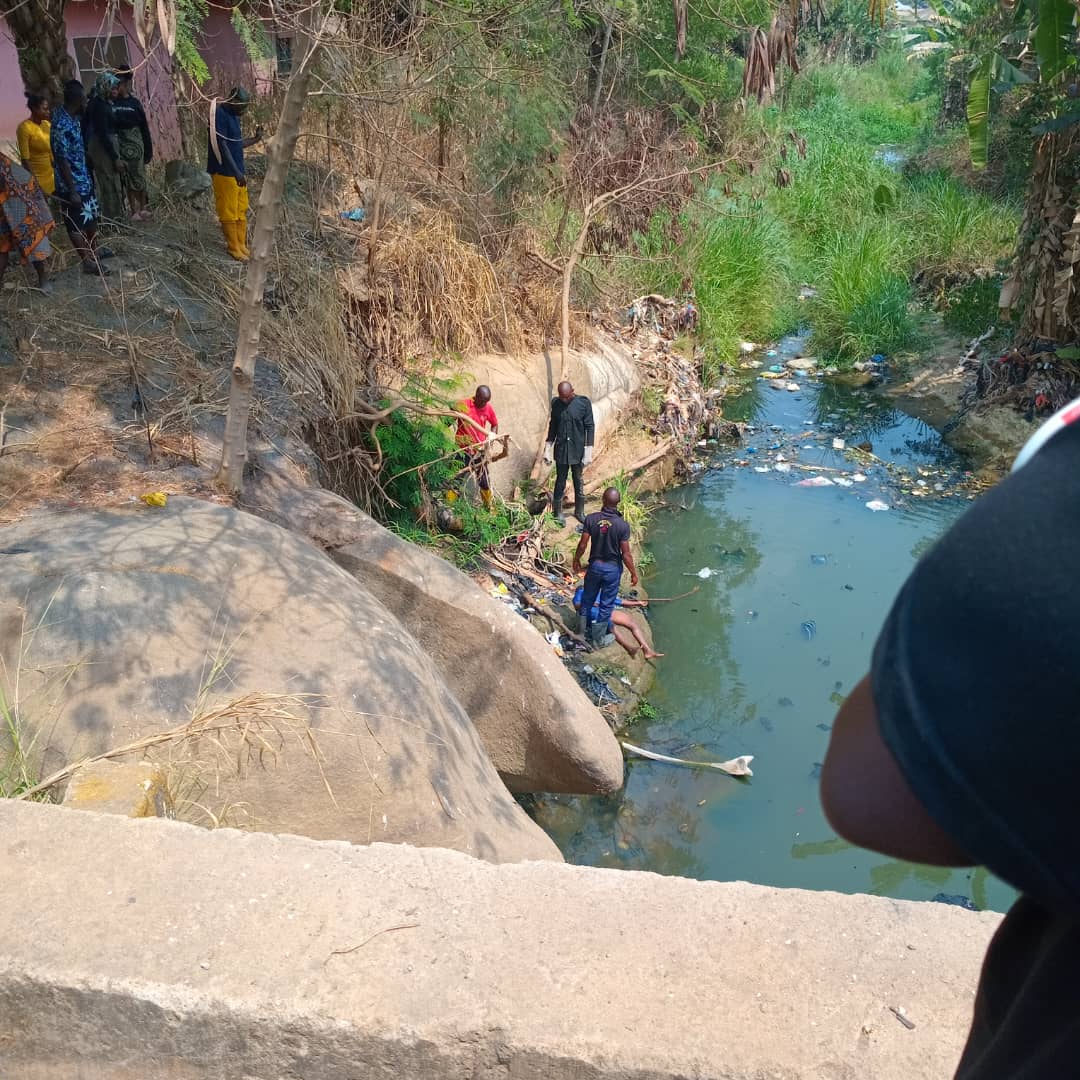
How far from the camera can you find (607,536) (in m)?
7.02

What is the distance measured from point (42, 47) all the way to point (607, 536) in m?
5.89

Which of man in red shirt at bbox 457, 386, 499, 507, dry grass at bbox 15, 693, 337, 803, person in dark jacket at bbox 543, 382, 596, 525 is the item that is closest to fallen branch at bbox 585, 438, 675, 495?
person in dark jacket at bbox 543, 382, 596, 525

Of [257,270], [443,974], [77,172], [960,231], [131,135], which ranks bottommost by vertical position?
[960,231]

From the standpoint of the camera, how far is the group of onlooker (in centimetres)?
642

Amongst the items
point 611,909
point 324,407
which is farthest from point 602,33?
point 611,909

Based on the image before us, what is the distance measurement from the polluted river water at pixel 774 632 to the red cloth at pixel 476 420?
203 centimetres

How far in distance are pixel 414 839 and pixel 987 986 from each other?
9.70 ft

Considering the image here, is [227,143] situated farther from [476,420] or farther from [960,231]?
[960,231]

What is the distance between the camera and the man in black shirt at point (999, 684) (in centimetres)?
63

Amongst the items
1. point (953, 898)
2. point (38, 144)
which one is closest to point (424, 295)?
point (38, 144)

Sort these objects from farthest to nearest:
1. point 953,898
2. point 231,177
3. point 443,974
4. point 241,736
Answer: point 231,177, point 953,898, point 241,736, point 443,974

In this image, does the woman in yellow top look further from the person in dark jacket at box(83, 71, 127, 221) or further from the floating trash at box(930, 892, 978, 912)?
the floating trash at box(930, 892, 978, 912)

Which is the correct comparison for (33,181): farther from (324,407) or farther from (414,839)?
(414,839)

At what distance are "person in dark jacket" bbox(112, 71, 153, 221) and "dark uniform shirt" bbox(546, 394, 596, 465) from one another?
12.7 ft
